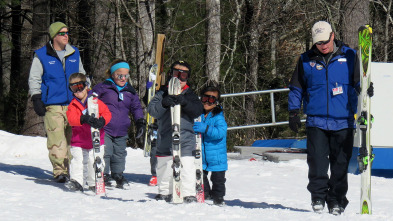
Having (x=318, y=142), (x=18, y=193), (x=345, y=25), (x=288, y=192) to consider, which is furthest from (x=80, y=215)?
(x=345, y=25)

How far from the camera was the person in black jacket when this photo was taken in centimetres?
662

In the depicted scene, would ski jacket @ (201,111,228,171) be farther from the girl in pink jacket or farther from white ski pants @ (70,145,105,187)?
white ski pants @ (70,145,105,187)

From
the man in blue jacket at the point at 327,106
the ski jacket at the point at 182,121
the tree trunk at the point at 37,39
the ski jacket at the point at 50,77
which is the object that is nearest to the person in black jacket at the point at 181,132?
the ski jacket at the point at 182,121

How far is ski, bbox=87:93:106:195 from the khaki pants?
0.93 m

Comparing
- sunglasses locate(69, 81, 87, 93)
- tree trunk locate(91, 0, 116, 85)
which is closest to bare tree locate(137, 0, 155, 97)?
tree trunk locate(91, 0, 116, 85)

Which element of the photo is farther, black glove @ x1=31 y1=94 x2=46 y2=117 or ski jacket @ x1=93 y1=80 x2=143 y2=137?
ski jacket @ x1=93 y1=80 x2=143 y2=137

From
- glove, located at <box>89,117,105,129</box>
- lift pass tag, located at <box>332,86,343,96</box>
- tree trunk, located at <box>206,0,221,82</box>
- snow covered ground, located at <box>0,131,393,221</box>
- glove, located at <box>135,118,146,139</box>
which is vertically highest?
tree trunk, located at <box>206,0,221,82</box>

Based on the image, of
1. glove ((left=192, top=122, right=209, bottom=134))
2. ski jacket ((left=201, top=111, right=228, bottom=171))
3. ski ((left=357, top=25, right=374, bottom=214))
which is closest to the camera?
ski ((left=357, top=25, right=374, bottom=214))

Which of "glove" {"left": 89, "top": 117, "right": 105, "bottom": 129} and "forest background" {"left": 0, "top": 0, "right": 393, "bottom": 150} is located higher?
"forest background" {"left": 0, "top": 0, "right": 393, "bottom": 150}

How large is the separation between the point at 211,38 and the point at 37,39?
161 inches

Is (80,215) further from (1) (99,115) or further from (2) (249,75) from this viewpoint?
(2) (249,75)

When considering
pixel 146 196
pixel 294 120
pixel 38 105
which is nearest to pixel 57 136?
pixel 38 105

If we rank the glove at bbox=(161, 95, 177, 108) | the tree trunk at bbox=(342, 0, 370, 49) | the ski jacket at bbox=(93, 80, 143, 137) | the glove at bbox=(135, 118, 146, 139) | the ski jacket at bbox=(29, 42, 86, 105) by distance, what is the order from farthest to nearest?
1. the tree trunk at bbox=(342, 0, 370, 49)
2. the ski jacket at bbox=(29, 42, 86, 105)
3. the ski jacket at bbox=(93, 80, 143, 137)
4. the glove at bbox=(135, 118, 146, 139)
5. the glove at bbox=(161, 95, 177, 108)

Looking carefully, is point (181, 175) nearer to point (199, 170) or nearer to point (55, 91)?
point (199, 170)
